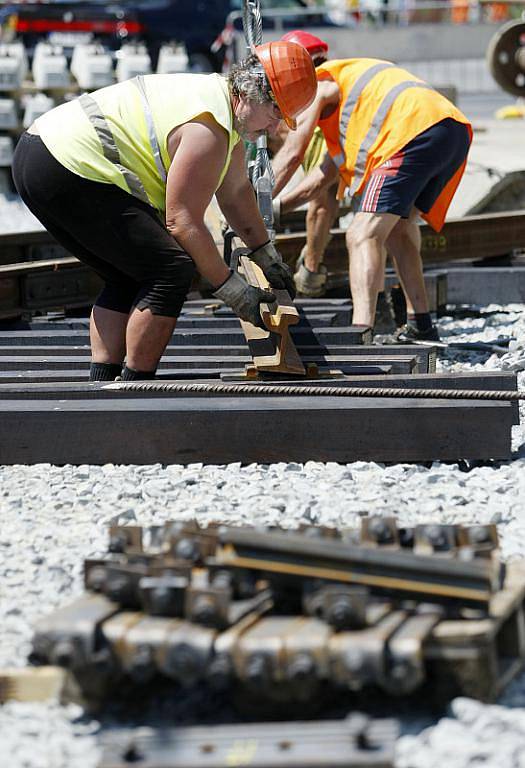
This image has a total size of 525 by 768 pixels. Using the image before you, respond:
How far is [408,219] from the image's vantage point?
6.50 metres

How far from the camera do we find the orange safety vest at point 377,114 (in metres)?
6.02

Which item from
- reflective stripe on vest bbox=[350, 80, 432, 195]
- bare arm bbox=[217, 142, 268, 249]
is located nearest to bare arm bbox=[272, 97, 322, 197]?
reflective stripe on vest bbox=[350, 80, 432, 195]

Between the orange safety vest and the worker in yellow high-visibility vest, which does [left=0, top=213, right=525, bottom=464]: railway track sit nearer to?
the worker in yellow high-visibility vest

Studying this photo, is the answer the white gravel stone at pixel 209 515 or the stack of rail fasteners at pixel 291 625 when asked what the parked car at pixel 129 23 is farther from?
the stack of rail fasteners at pixel 291 625

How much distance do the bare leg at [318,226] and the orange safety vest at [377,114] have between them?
93 cm

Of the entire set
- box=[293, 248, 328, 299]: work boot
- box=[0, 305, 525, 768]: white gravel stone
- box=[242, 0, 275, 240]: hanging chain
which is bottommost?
box=[293, 248, 328, 299]: work boot

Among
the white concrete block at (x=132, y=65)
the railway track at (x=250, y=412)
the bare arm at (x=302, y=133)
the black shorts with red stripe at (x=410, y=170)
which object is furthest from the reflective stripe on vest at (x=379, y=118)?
the white concrete block at (x=132, y=65)

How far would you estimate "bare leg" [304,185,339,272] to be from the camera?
7355 mm

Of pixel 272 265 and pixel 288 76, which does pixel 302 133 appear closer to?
pixel 272 265

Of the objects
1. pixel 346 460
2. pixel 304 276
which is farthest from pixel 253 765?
pixel 304 276

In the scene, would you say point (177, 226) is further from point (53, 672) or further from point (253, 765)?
point (253, 765)

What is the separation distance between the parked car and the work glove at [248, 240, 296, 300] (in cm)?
1196

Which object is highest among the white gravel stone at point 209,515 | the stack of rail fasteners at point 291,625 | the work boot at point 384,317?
the stack of rail fasteners at point 291,625

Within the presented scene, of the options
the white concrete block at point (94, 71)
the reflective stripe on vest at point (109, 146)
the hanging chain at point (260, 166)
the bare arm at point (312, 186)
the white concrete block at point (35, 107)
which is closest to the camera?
the reflective stripe on vest at point (109, 146)
